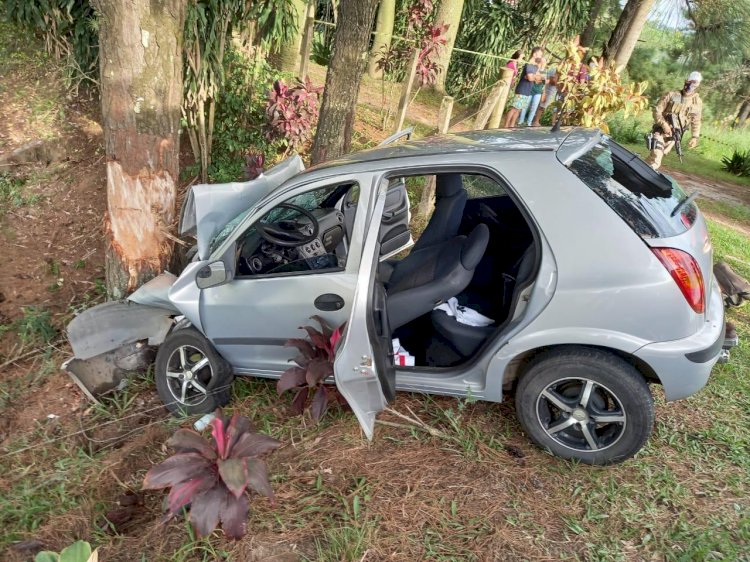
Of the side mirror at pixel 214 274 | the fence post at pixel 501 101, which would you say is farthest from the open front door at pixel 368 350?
the fence post at pixel 501 101

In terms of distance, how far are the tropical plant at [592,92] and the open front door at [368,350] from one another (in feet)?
10.5

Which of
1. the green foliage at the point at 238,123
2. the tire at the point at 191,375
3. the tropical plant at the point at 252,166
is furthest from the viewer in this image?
the green foliage at the point at 238,123

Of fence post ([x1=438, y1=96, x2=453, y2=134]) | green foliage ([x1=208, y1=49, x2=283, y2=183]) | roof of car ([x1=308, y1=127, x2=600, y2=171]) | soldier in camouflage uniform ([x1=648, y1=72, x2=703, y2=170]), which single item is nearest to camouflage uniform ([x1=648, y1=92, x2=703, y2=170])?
soldier in camouflage uniform ([x1=648, y1=72, x2=703, y2=170])

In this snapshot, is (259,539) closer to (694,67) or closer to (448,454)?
(448,454)

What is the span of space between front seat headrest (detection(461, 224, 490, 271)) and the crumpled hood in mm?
1248

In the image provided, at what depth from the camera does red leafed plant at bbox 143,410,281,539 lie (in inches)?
87.4

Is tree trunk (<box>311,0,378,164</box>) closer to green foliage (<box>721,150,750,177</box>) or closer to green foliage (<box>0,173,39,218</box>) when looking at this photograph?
green foliage (<box>0,173,39,218</box>)

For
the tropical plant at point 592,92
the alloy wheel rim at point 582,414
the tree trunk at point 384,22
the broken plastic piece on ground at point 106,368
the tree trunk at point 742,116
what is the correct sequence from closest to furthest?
the alloy wheel rim at point 582,414 → the broken plastic piece on ground at point 106,368 → the tropical plant at point 592,92 → the tree trunk at point 384,22 → the tree trunk at point 742,116

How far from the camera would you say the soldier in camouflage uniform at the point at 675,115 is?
6883mm

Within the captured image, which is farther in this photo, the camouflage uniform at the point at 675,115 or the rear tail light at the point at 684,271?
the camouflage uniform at the point at 675,115

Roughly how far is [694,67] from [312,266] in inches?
466

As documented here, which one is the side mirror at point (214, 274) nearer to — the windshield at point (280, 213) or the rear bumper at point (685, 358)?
the windshield at point (280, 213)

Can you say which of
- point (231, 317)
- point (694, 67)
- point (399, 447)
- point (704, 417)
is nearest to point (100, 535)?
point (231, 317)

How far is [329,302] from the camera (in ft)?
9.34
